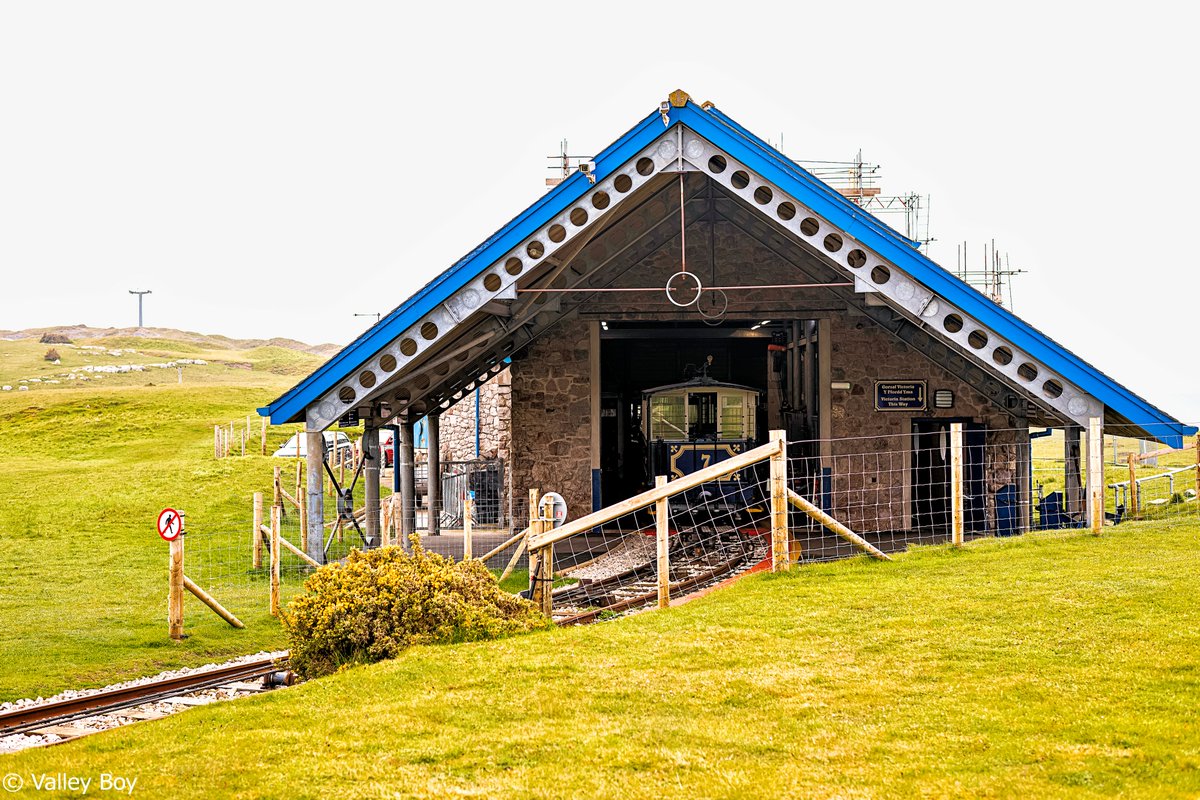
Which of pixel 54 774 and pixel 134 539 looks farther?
pixel 134 539

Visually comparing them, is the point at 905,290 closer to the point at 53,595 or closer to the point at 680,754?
the point at 680,754

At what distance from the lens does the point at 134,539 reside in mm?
22047

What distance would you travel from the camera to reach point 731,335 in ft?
70.1

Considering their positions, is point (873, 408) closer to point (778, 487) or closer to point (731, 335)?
point (731, 335)

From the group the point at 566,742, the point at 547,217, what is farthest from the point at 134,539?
the point at 566,742

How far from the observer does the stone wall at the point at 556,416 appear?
19.3 metres

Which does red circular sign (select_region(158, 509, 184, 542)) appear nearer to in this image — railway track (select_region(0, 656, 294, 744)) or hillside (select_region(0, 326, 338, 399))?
railway track (select_region(0, 656, 294, 744))

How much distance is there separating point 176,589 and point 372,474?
5.07 metres

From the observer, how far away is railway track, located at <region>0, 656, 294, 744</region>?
8953 mm


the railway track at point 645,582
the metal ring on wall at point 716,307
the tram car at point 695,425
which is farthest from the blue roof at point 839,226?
the tram car at point 695,425

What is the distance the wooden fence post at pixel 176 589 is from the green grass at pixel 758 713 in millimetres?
5083

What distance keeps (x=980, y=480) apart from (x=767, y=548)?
5.13m

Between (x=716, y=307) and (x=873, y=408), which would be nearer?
(x=716, y=307)

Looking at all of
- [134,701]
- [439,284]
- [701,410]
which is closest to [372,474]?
[439,284]
